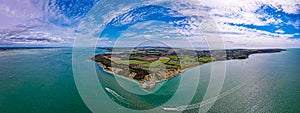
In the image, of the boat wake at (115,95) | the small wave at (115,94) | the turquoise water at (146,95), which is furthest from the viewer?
the small wave at (115,94)

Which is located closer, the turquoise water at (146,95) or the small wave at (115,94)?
the turquoise water at (146,95)

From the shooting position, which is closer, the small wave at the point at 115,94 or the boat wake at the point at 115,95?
the boat wake at the point at 115,95

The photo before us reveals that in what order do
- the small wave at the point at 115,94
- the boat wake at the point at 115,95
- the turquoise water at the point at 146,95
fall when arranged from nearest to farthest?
the turquoise water at the point at 146,95
the boat wake at the point at 115,95
the small wave at the point at 115,94

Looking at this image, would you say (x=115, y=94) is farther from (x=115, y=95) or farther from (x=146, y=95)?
(x=146, y=95)

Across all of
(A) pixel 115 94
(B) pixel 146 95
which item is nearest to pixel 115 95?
(A) pixel 115 94

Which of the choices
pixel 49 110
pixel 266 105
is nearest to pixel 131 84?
pixel 49 110

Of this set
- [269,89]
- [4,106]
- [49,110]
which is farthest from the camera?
[269,89]

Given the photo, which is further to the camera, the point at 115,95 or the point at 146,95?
the point at 146,95

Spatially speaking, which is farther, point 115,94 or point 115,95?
point 115,94

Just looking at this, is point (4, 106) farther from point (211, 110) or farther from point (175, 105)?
point (211, 110)

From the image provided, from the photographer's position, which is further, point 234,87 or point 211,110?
point 234,87

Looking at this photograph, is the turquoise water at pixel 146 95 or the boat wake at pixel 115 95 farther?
the boat wake at pixel 115 95
